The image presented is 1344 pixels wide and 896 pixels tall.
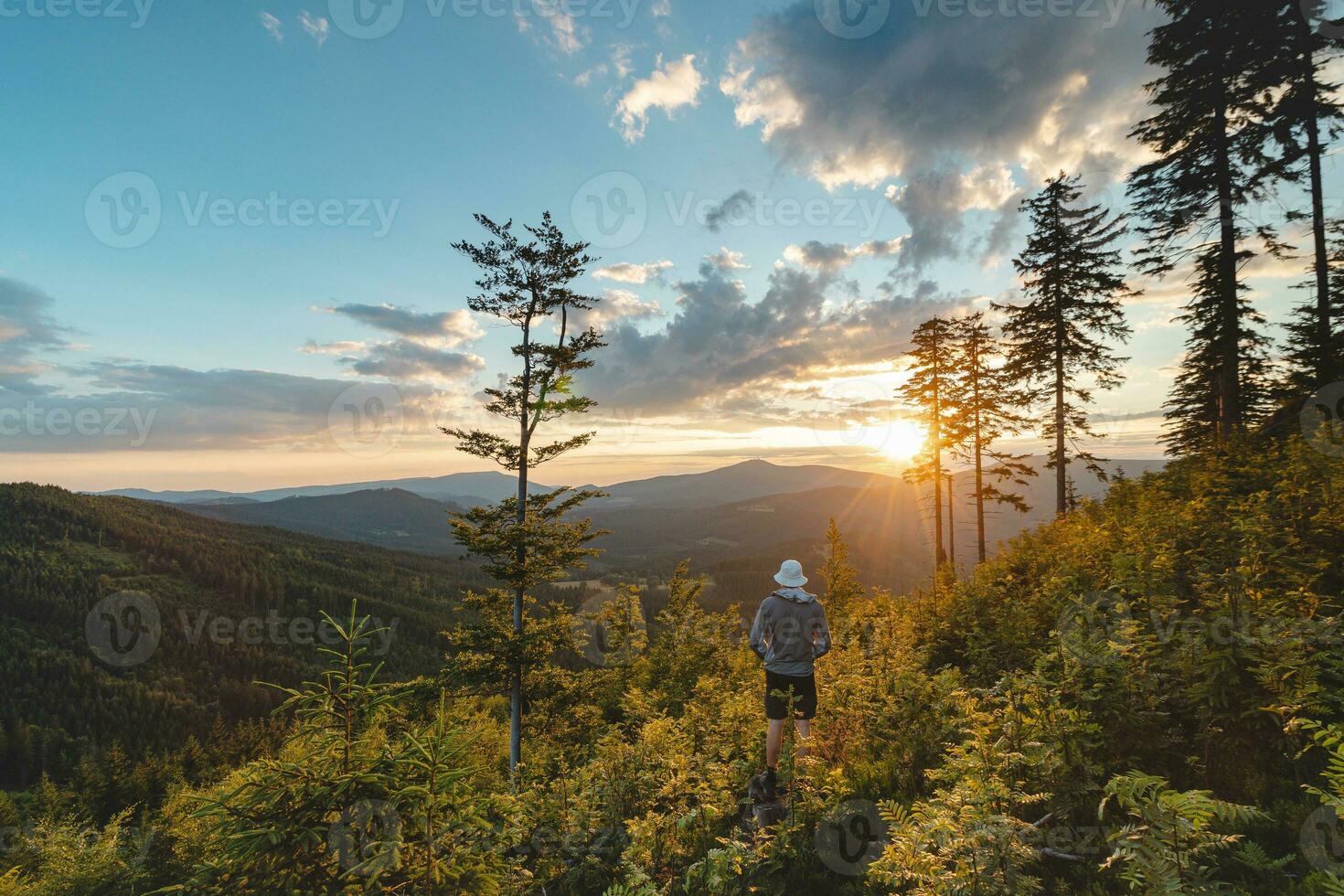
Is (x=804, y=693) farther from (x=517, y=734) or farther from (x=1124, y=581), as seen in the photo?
(x=517, y=734)

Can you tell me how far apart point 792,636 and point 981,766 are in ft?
9.22

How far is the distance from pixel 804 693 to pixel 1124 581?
4757 mm

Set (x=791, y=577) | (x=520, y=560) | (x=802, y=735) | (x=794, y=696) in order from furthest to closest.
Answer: (x=520, y=560), (x=791, y=577), (x=794, y=696), (x=802, y=735)

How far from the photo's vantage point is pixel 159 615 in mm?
141875

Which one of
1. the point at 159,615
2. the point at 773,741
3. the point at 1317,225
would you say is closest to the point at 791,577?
the point at 773,741

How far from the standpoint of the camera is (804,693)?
753 centimetres

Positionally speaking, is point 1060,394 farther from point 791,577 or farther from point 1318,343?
point 791,577

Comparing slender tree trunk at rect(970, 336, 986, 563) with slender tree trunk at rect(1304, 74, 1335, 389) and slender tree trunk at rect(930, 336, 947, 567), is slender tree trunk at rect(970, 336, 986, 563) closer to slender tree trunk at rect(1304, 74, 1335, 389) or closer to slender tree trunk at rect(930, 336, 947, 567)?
slender tree trunk at rect(930, 336, 947, 567)

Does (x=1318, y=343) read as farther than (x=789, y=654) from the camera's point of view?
Yes

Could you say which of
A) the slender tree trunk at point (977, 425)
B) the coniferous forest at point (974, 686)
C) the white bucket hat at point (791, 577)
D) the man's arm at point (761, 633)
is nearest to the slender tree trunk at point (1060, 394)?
the coniferous forest at point (974, 686)

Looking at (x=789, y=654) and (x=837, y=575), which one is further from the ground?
(x=789, y=654)

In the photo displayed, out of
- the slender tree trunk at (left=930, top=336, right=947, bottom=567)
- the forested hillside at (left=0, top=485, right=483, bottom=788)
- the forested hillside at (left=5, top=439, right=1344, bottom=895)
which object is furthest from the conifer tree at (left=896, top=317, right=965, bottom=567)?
the forested hillside at (left=0, top=485, right=483, bottom=788)

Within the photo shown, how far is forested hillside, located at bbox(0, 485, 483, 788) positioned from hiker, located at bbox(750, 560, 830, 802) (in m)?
99.5

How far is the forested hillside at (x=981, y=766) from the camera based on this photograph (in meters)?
3.25
